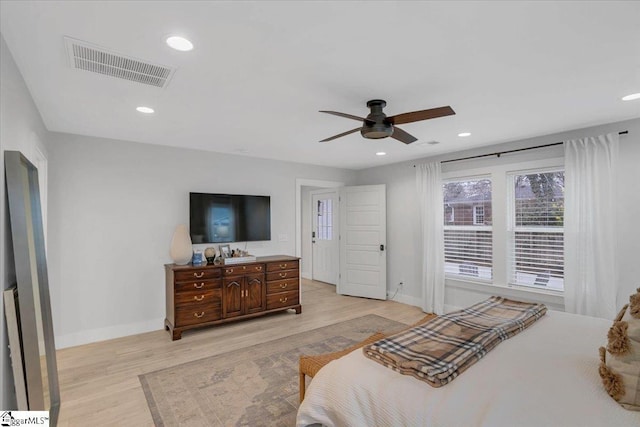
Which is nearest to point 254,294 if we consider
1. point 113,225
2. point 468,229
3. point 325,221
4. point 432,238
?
point 113,225

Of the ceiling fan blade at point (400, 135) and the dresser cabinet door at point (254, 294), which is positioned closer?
the ceiling fan blade at point (400, 135)

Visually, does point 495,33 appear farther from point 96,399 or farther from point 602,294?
point 96,399

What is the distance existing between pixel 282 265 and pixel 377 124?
2811mm

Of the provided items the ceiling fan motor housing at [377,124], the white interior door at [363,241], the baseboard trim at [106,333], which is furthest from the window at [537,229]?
the baseboard trim at [106,333]

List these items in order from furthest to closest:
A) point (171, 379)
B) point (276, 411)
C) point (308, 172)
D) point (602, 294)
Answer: point (308, 172)
point (602, 294)
point (171, 379)
point (276, 411)

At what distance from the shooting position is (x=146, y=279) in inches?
161

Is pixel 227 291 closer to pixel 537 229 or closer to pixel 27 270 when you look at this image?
pixel 27 270

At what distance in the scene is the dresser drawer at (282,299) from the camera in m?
4.57

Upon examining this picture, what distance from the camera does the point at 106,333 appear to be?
3836 millimetres

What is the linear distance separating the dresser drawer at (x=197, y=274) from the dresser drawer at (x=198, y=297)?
16 centimetres

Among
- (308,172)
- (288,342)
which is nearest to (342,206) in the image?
(308,172)

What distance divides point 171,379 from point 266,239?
2.51 metres

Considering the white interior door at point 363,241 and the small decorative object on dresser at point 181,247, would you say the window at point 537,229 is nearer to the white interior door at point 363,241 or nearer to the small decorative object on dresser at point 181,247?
the white interior door at point 363,241

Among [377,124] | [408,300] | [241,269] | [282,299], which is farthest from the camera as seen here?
[408,300]
